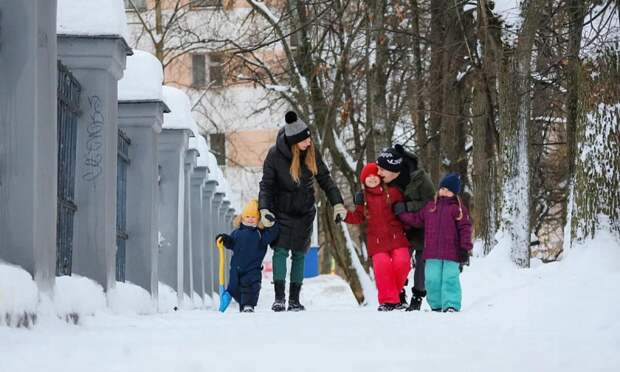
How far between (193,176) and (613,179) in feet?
33.7

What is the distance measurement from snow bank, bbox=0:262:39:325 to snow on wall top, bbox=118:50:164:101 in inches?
203

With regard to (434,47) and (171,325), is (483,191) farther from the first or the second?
(171,325)

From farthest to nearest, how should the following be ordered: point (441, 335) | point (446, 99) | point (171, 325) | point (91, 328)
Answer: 1. point (446, 99)
2. point (171, 325)
3. point (91, 328)
4. point (441, 335)

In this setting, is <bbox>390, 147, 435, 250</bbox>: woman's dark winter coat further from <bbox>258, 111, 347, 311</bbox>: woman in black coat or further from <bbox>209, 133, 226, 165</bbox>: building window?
<bbox>209, 133, 226, 165</bbox>: building window

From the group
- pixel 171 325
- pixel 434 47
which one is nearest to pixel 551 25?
pixel 434 47

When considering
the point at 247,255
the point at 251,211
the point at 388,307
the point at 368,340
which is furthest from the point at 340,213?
the point at 368,340

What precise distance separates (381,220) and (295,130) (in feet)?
3.65

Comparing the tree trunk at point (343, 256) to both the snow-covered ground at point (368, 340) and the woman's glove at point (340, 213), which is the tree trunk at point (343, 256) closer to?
the woman's glove at point (340, 213)

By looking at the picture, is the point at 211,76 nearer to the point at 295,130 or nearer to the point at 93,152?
the point at 295,130

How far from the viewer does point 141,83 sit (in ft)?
41.9

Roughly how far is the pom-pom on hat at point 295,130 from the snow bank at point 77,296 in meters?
2.89

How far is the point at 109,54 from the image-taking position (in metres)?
10.3

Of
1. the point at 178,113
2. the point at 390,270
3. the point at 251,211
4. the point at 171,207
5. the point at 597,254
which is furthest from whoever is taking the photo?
the point at 171,207

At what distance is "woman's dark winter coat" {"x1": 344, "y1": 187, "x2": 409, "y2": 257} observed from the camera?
12664 millimetres
